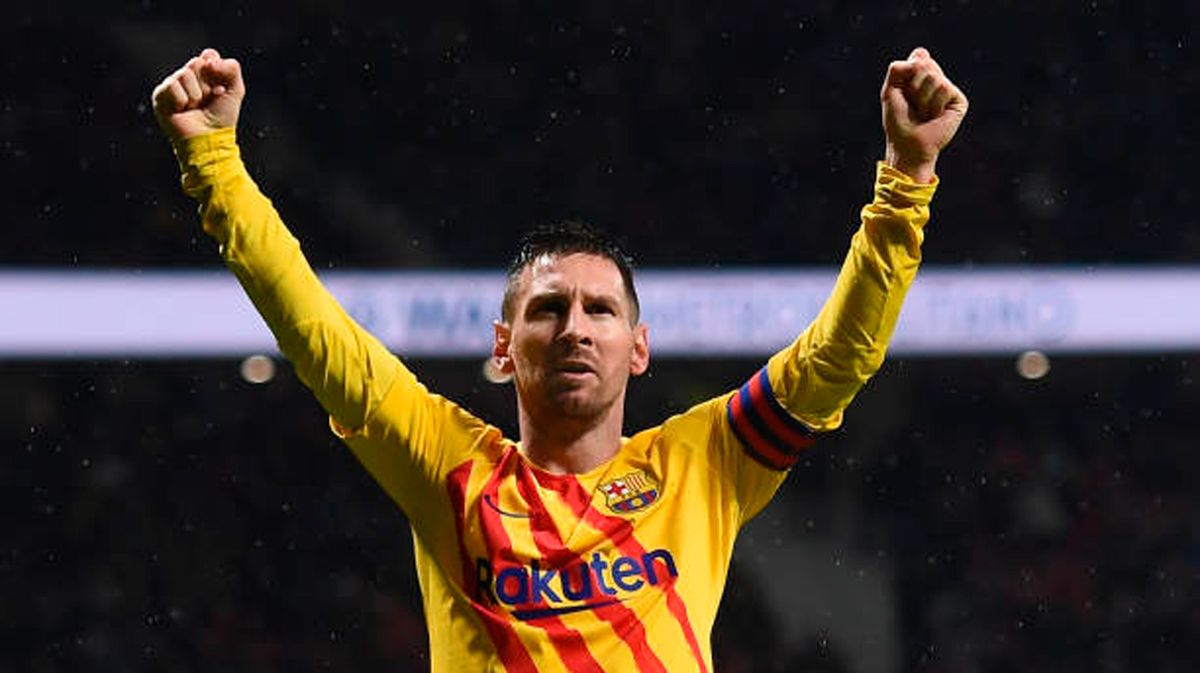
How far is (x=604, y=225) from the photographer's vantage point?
18.1 feet

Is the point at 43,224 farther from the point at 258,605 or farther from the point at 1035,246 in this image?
the point at 1035,246

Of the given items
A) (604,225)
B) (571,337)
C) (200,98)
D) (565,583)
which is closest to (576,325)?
(571,337)

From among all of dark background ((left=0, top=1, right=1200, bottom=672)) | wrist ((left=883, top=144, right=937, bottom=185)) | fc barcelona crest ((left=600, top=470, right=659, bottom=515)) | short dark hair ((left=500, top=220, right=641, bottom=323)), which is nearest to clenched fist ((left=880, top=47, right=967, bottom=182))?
wrist ((left=883, top=144, right=937, bottom=185))

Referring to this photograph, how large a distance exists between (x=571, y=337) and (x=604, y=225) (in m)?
3.28

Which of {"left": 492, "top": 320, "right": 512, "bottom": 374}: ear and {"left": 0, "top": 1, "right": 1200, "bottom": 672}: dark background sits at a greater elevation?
{"left": 0, "top": 1, "right": 1200, "bottom": 672}: dark background

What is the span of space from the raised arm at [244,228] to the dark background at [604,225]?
318cm

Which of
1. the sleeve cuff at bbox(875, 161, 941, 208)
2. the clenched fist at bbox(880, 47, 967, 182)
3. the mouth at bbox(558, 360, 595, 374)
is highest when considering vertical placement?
the clenched fist at bbox(880, 47, 967, 182)

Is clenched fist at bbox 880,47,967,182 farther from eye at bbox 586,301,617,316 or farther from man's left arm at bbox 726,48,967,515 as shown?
eye at bbox 586,301,617,316

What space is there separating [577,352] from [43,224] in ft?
11.8

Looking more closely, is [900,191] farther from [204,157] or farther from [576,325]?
[204,157]

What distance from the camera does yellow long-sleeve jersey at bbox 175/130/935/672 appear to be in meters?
2.14

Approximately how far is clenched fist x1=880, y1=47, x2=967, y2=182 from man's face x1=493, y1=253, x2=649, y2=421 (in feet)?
1.33

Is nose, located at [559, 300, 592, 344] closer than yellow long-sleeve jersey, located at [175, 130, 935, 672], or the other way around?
yellow long-sleeve jersey, located at [175, 130, 935, 672]

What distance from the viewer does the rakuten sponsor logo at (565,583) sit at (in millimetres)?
2174
